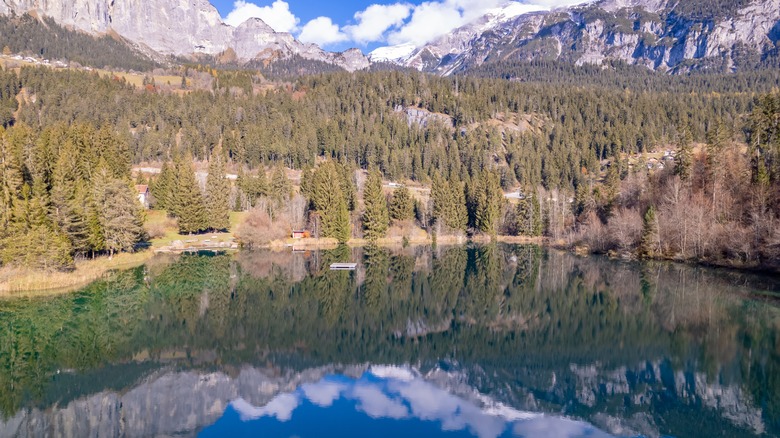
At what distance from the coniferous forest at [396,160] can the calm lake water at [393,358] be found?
12092mm

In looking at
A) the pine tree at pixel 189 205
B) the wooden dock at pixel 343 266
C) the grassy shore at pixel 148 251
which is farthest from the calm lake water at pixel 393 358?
the pine tree at pixel 189 205

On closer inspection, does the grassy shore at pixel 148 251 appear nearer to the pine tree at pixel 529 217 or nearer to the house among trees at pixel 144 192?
the pine tree at pixel 529 217

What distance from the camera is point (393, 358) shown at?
99.5 feet

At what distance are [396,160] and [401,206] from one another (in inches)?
1658

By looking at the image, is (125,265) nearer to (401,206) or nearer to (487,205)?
(401,206)

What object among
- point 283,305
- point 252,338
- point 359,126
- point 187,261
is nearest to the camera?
point 252,338

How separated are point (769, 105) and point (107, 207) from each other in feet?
250

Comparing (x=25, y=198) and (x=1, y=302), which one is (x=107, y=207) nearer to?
(x=25, y=198)

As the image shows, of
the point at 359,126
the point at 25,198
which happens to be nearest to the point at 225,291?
the point at 25,198

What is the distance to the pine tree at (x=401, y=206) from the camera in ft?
322

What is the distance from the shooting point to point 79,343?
2995 centimetres

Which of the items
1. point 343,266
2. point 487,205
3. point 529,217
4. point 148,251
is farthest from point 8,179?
point 529,217

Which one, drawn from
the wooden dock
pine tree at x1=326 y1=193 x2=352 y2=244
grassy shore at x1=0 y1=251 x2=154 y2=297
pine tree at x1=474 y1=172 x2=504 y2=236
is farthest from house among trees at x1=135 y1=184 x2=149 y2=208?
pine tree at x1=474 y1=172 x2=504 y2=236

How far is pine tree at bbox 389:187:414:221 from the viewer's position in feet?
322
